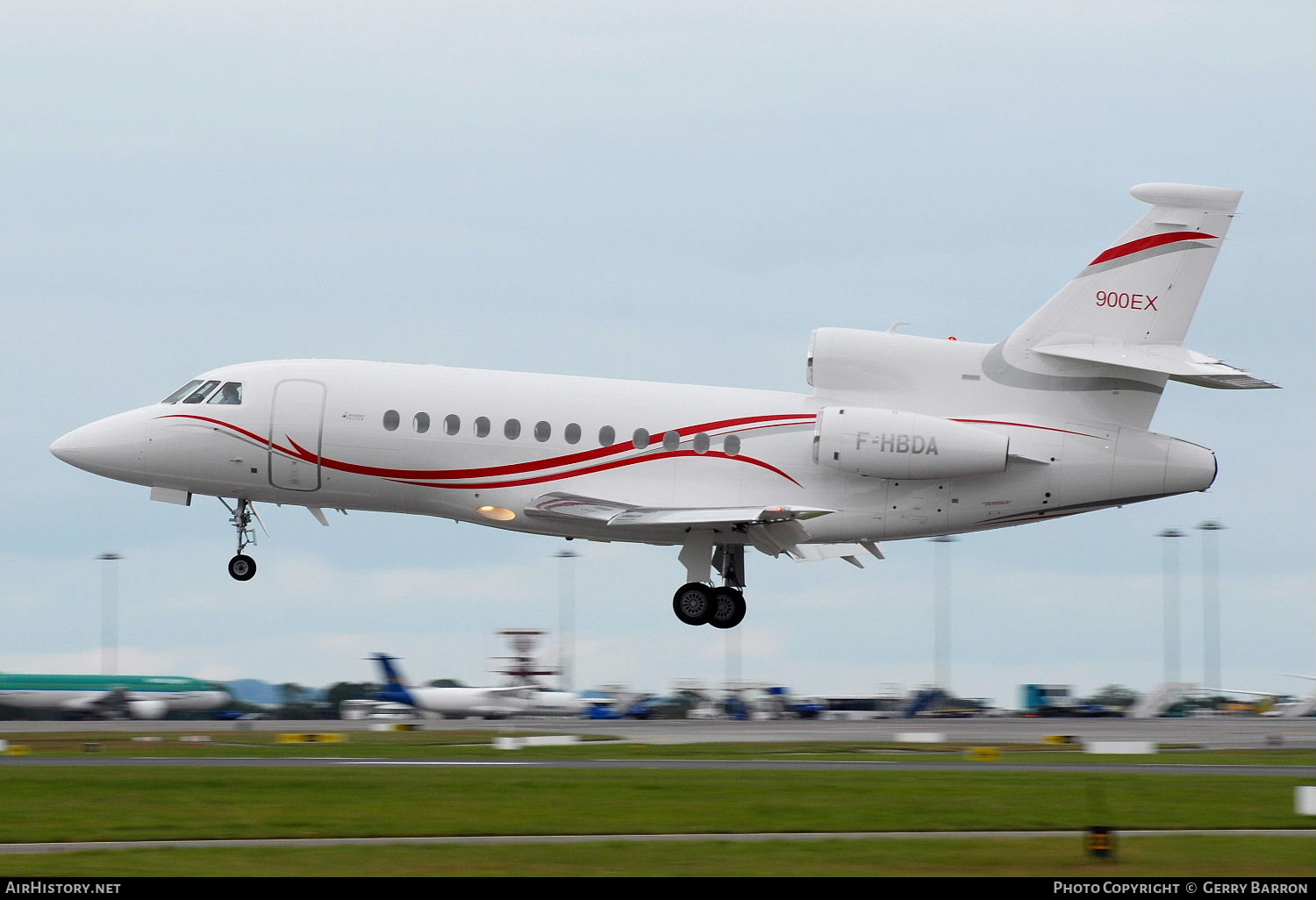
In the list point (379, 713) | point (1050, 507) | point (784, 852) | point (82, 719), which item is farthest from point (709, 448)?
point (82, 719)

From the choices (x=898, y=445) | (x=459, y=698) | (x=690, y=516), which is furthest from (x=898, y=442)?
(x=459, y=698)

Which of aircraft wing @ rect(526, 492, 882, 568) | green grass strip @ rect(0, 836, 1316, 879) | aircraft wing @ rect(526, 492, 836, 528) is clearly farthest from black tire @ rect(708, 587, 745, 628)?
green grass strip @ rect(0, 836, 1316, 879)

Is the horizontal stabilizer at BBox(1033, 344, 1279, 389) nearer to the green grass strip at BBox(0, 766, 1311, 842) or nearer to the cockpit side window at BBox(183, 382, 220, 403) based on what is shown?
the green grass strip at BBox(0, 766, 1311, 842)

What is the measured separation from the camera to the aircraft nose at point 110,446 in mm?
35500

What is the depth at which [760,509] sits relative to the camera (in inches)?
1294

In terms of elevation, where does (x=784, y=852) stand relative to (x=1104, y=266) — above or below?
below

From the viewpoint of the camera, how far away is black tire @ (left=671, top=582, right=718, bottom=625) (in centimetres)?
3456

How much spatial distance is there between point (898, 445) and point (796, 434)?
2189 mm

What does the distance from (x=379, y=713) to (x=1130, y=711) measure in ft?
106

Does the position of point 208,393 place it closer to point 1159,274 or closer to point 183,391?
point 183,391

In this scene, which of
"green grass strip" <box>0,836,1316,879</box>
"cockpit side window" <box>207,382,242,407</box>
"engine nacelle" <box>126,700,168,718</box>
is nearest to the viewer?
"green grass strip" <box>0,836,1316,879</box>

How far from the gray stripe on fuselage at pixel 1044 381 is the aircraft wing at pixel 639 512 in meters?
4.76

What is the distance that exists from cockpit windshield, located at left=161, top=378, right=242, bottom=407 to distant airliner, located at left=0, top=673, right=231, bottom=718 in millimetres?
30069

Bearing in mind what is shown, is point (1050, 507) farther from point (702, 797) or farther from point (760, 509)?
point (702, 797)
